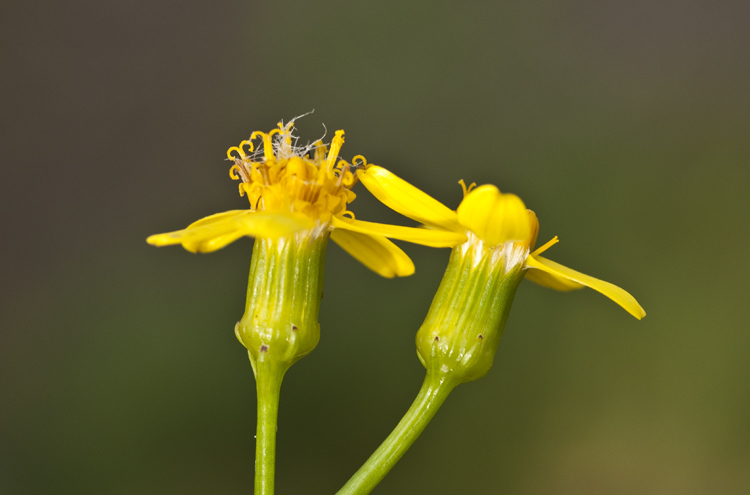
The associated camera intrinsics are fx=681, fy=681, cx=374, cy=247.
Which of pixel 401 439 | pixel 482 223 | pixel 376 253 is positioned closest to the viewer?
pixel 401 439

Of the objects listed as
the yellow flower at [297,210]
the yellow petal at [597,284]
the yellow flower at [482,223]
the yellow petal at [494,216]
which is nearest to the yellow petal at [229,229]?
the yellow flower at [297,210]

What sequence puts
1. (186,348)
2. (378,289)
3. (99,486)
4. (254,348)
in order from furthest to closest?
1. (378,289)
2. (186,348)
3. (99,486)
4. (254,348)

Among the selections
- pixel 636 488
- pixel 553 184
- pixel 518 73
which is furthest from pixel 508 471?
pixel 518 73

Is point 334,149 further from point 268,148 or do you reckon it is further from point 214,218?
point 214,218

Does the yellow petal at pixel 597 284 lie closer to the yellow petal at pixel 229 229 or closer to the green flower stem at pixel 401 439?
the green flower stem at pixel 401 439

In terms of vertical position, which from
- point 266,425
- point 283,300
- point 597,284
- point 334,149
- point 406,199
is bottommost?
point 266,425

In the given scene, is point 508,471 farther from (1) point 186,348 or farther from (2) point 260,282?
(2) point 260,282

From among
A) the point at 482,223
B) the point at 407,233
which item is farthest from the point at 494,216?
the point at 407,233
